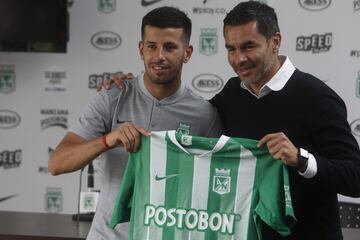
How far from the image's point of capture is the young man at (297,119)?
152cm

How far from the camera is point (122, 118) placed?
1694 millimetres

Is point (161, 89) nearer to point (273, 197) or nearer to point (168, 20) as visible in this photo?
point (168, 20)

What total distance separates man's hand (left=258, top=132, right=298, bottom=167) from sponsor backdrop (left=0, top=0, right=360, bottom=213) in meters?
2.11

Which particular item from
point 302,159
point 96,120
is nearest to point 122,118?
point 96,120

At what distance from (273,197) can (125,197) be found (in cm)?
42

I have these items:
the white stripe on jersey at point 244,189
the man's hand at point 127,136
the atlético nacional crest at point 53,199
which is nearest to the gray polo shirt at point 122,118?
the man's hand at point 127,136

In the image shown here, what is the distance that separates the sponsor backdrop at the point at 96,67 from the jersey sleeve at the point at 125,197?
77.9 inches

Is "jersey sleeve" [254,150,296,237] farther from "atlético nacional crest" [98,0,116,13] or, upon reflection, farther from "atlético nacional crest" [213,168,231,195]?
"atlético nacional crest" [98,0,116,13]

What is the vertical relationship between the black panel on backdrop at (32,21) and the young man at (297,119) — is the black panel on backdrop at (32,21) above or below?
above

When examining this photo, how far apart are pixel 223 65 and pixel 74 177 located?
3.95 feet

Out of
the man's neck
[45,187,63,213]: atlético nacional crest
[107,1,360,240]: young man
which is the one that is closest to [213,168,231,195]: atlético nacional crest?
[107,1,360,240]: young man

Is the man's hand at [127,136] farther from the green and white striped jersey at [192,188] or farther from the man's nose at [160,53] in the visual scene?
the man's nose at [160,53]

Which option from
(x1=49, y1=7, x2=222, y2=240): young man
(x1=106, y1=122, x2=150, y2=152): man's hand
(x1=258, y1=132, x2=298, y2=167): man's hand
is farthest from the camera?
(x1=49, y1=7, x2=222, y2=240): young man

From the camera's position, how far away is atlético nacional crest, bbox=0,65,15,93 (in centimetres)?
363
